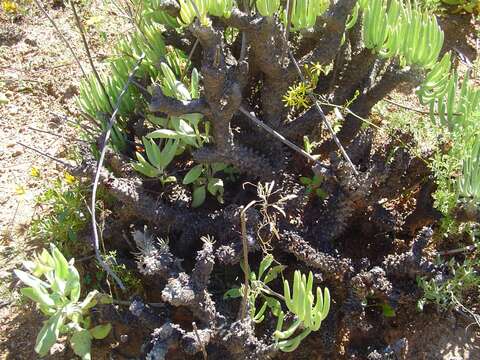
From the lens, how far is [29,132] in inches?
99.6

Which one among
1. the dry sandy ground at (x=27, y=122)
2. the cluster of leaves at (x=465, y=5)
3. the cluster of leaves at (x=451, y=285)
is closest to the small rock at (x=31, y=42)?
the dry sandy ground at (x=27, y=122)

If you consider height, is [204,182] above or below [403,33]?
below

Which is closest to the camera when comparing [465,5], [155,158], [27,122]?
[155,158]

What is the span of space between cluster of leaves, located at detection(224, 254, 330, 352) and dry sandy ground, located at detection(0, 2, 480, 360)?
19.9 inches

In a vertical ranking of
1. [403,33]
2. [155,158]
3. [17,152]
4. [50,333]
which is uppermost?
[403,33]

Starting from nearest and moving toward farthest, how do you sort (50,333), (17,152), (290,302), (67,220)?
(290,302), (50,333), (67,220), (17,152)

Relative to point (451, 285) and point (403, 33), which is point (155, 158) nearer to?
point (403, 33)

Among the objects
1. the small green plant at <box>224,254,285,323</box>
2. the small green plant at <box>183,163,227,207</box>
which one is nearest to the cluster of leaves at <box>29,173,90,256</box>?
the small green plant at <box>183,163,227,207</box>

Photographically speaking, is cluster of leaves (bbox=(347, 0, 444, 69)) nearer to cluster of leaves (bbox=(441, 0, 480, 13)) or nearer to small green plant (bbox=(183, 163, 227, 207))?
small green plant (bbox=(183, 163, 227, 207))

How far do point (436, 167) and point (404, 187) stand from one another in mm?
206

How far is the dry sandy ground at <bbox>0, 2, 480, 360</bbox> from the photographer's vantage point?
1820 mm

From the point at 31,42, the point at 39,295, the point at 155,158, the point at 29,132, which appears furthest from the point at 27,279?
the point at 31,42

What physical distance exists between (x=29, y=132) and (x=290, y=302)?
1.67m

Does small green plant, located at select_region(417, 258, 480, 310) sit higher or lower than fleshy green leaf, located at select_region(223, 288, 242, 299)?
higher
